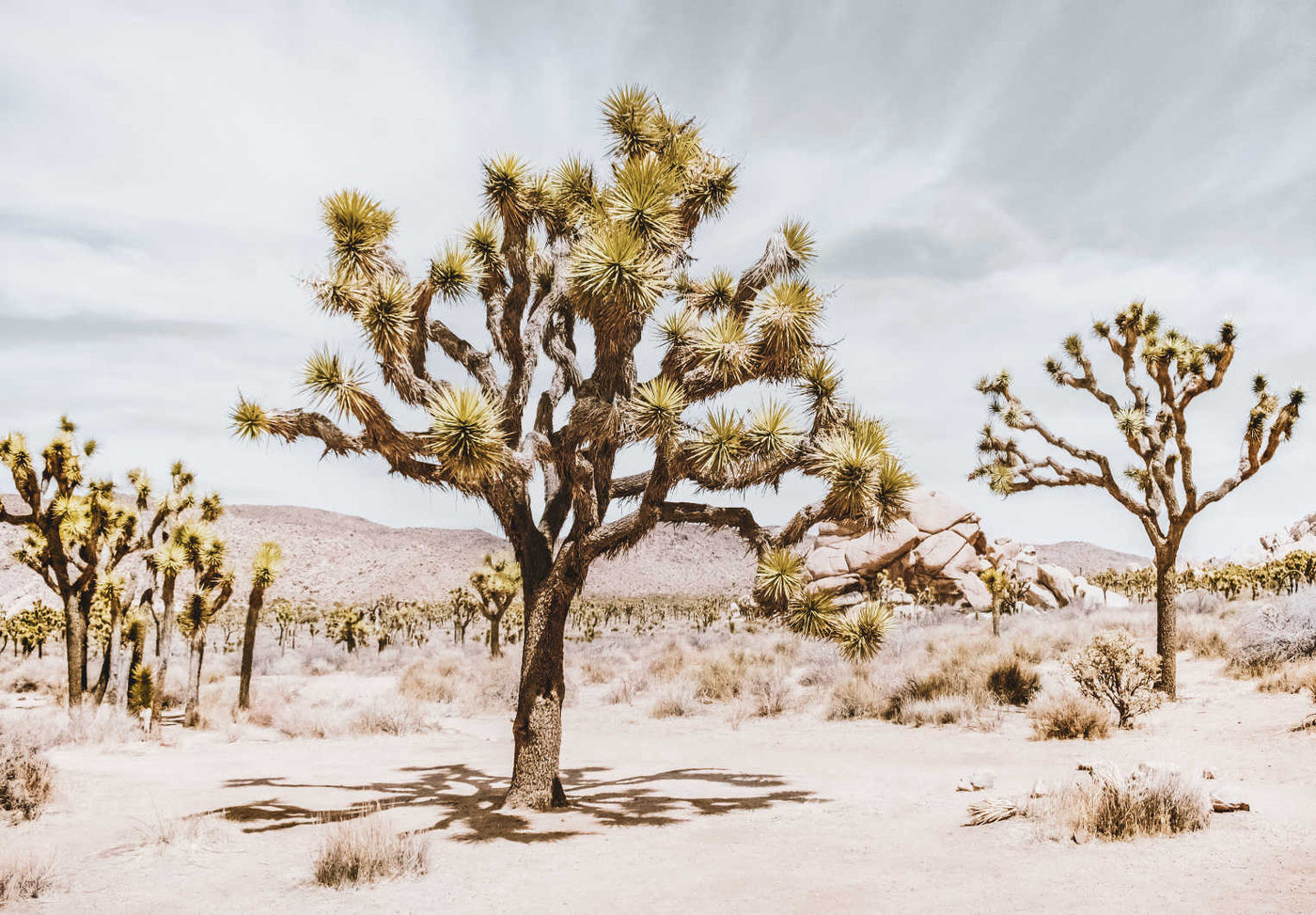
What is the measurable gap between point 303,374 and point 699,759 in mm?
8091

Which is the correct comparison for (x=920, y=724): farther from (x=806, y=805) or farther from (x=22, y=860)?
(x=22, y=860)

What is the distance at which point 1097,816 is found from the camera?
673 centimetres

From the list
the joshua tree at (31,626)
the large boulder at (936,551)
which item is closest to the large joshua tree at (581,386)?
the joshua tree at (31,626)

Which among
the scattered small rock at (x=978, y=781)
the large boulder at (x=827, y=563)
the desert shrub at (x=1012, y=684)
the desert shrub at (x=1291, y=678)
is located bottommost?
the scattered small rock at (x=978, y=781)

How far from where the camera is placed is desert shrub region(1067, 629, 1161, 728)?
12656 millimetres

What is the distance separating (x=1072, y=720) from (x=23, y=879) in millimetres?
12083

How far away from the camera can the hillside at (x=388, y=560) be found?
6825 centimetres

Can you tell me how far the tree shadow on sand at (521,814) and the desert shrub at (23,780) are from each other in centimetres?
166

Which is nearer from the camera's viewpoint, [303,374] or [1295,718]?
[303,374]

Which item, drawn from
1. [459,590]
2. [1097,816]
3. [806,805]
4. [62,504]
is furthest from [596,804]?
[459,590]

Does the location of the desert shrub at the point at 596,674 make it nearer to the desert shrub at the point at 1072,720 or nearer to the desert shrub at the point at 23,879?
the desert shrub at the point at 1072,720

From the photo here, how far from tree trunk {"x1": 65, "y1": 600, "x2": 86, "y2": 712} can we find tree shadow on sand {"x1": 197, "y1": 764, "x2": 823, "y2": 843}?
776cm

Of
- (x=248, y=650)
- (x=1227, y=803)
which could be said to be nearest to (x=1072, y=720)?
(x=1227, y=803)

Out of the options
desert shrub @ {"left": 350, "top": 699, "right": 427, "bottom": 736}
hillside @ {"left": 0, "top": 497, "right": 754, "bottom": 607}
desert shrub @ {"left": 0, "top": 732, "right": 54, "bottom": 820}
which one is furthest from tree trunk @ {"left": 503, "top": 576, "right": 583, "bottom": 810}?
hillside @ {"left": 0, "top": 497, "right": 754, "bottom": 607}
